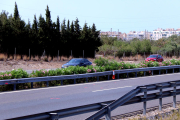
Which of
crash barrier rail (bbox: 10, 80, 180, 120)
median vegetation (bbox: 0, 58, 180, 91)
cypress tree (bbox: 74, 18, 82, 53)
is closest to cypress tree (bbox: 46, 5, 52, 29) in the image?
cypress tree (bbox: 74, 18, 82, 53)

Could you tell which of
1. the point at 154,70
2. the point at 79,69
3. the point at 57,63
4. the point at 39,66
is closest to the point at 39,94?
the point at 79,69

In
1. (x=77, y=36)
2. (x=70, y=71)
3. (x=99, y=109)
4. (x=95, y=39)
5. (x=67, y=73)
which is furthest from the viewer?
(x=95, y=39)

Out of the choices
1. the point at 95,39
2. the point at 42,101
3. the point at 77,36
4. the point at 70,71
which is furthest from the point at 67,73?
the point at 95,39

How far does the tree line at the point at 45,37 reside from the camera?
101ft

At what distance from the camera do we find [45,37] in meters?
33.9

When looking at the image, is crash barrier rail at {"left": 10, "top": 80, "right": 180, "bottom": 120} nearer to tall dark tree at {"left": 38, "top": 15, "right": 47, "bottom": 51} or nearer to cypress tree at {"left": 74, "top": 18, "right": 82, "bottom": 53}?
tall dark tree at {"left": 38, "top": 15, "right": 47, "bottom": 51}

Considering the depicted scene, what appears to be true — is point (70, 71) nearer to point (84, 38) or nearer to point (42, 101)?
point (42, 101)

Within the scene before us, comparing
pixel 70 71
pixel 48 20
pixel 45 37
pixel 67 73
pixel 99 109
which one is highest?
pixel 48 20

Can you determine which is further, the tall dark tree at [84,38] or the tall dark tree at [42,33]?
the tall dark tree at [84,38]

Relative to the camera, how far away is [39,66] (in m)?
28.6

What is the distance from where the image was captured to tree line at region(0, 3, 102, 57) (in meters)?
30.8

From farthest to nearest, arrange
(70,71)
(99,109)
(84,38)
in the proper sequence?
(84,38), (70,71), (99,109)

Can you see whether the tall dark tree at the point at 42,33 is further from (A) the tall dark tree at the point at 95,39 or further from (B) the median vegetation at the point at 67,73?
(B) the median vegetation at the point at 67,73

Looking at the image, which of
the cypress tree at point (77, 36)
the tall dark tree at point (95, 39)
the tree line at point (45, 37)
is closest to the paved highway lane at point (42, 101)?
the tree line at point (45, 37)
